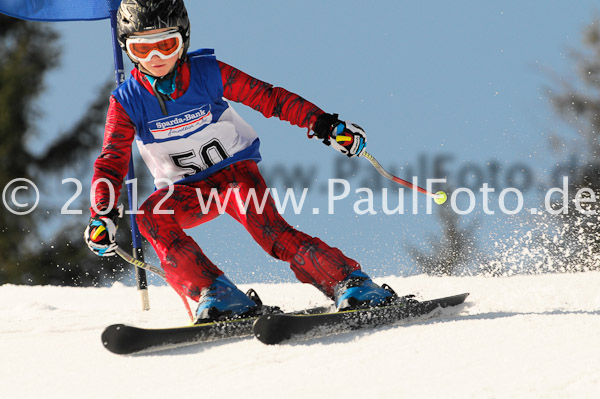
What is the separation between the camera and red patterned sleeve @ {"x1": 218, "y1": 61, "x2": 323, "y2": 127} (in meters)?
3.64

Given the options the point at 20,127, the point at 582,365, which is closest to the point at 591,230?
the point at 582,365

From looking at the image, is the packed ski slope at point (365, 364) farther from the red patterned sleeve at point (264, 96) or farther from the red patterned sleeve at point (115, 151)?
the red patterned sleeve at point (264, 96)

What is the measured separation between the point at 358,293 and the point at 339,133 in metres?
0.84

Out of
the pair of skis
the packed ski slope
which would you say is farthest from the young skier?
the packed ski slope

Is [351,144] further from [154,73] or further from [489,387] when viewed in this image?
[489,387]

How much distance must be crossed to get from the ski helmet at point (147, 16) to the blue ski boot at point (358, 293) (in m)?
1.54

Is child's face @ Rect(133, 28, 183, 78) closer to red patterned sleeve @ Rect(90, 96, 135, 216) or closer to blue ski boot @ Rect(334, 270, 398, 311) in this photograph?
red patterned sleeve @ Rect(90, 96, 135, 216)

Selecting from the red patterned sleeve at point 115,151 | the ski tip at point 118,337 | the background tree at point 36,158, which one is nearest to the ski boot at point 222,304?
the ski tip at point 118,337

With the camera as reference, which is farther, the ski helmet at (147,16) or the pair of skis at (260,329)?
the ski helmet at (147,16)

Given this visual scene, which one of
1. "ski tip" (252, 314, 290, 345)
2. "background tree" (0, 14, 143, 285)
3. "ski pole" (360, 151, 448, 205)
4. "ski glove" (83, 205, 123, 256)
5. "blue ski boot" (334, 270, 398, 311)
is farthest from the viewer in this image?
"background tree" (0, 14, 143, 285)

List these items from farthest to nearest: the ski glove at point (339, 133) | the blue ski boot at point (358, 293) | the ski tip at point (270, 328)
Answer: the ski glove at point (339, 133)
the blue ski boot at point (358, 293)
the ski tip at point (270, 328)

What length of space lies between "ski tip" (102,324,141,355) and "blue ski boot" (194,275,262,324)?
0.41 metres

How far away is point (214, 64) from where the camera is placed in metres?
3.68

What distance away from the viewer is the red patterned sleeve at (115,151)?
3408mm
